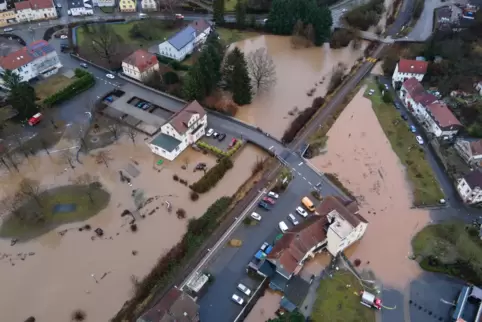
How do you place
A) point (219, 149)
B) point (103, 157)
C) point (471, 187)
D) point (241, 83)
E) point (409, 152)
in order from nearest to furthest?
point (471, 187) → point (103, 157) → point (409, 152) → point (219, 149) → point (241, 83)

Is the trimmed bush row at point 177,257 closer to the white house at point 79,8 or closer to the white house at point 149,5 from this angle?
the white house at point 149,5

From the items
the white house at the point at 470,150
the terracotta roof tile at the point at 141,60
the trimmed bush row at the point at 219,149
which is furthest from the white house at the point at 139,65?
the white house at the point at 470,150

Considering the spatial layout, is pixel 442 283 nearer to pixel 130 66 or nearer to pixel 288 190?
pixel 288 190

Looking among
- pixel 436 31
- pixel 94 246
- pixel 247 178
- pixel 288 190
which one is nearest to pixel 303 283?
pixel 288 190

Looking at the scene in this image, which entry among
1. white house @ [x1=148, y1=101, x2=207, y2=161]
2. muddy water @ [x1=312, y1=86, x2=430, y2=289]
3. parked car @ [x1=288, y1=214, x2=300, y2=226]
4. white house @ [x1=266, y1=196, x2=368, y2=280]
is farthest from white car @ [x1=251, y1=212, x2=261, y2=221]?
white house @ [x1=148, y1=101, x2=207, y2=161]

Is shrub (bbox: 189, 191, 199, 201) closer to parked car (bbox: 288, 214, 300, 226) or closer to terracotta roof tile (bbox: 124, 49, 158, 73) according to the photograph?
parked car (bbox: 288, 214, 300, 226)

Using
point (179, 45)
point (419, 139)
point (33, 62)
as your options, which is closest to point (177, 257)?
point (419, 139)

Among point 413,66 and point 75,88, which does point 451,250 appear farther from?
point 75,88
